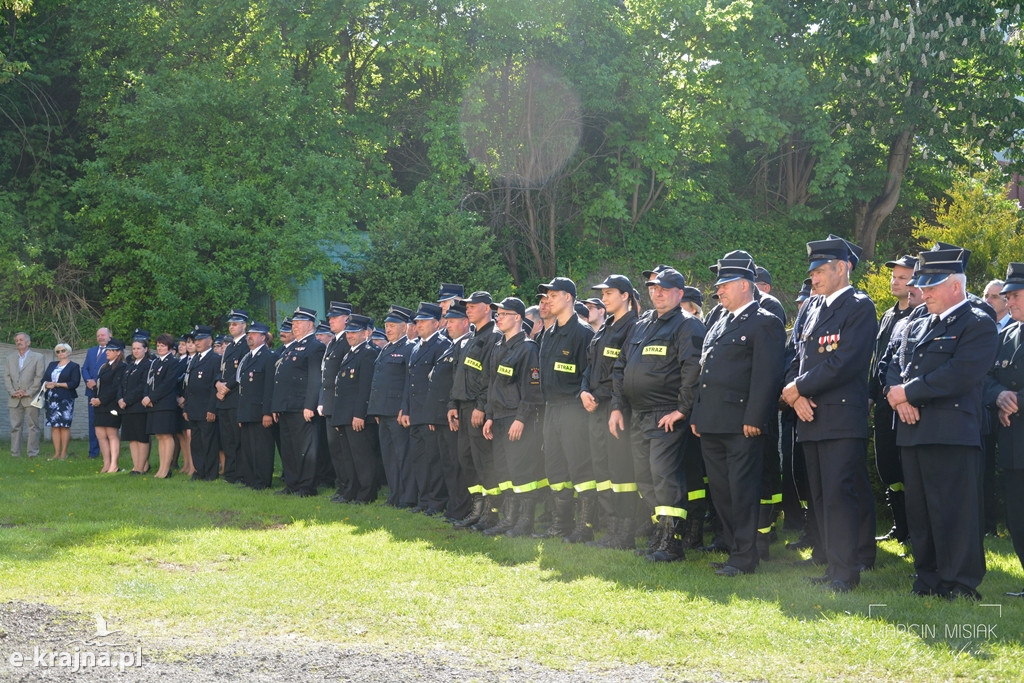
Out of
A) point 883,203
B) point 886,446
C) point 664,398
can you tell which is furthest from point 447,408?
point 883,203

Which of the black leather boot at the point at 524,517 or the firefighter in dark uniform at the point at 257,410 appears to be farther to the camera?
the firefighter in dark uniform at the point at 257,410

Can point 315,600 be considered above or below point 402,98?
below

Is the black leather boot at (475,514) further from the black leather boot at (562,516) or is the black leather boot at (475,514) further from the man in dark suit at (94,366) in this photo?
the man in dark suit at (94,366)

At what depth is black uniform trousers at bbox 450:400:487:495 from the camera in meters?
10.5

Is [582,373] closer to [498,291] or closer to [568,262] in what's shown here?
[498,291]

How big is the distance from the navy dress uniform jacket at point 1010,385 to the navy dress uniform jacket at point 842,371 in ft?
2.79

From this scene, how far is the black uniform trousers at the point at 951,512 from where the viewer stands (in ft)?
21.6

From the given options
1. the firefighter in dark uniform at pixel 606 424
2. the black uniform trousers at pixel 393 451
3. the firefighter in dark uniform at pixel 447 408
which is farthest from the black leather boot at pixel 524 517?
the black uniform trousers at pixel 393 451

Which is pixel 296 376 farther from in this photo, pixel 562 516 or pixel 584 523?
pixel 584 523

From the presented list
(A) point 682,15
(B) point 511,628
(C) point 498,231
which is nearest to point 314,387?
(B) point 511,628

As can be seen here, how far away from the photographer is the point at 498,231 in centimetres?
2636

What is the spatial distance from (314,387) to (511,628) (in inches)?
305

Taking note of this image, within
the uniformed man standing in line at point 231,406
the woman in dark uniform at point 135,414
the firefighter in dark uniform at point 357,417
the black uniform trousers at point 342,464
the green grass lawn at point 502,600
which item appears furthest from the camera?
the woman in dark uniform at point 135,414

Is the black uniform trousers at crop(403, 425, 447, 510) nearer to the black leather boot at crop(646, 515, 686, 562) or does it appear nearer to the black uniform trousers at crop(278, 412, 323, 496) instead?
the black uniform trousers at crop(278, 412, 323, 496)
